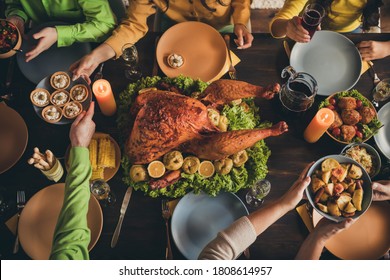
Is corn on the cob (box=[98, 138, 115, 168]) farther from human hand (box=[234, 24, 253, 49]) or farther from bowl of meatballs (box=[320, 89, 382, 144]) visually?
bowl of meatballs (box=[320, 89, 382, 144])

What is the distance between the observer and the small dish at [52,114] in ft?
4.89

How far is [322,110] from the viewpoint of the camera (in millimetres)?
1441

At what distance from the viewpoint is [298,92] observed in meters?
1.47

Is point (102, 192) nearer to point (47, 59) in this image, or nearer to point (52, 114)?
point (52, 114)

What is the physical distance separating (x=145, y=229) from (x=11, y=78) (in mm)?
982

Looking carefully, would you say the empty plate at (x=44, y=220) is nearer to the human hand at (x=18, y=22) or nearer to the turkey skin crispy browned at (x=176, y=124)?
the turkey skin crispy browned at (x=176, y=124)

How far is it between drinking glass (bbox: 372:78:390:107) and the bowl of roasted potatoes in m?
0.46

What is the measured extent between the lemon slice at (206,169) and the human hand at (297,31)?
761mm

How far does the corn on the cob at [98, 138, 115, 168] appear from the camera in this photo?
1431 mm

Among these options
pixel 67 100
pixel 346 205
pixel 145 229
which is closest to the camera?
pixel 346 205

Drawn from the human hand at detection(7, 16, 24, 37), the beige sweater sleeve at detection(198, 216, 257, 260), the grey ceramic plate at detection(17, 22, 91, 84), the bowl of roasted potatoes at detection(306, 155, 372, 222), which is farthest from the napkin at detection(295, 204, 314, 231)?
the human hand at detection(7, 16, 24, 37)

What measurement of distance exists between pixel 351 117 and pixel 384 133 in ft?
0.67

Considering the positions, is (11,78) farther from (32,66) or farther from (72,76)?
(72,76)
